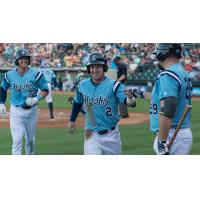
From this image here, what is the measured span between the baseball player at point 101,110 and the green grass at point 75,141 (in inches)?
121

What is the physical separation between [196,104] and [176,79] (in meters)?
14.9

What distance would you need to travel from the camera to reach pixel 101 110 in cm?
693

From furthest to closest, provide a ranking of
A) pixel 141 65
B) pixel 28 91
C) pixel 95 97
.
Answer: pixel 141 65
pixel 28 91
pixel 95 97

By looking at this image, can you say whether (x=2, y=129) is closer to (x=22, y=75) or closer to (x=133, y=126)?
(x=133, y=126)

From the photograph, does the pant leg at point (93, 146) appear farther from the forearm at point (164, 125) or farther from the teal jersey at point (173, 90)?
the forearm at point (164, 125)

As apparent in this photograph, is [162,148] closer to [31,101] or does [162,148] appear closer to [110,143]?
[110,143]

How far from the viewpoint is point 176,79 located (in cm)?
530

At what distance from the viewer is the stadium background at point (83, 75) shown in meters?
11.1

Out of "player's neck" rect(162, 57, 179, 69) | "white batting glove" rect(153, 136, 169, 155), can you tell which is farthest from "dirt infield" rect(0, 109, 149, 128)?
"white batting glove" rect(153, 136, 169, 155)

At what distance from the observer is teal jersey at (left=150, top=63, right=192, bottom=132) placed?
5.24 m

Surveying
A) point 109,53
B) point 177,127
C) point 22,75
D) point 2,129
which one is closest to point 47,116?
point 2,129

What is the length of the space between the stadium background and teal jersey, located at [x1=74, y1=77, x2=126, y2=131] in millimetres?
3251

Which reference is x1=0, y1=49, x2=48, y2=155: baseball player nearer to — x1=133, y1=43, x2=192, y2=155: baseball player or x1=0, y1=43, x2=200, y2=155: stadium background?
x1=0, y1=43, x2=200, y2=155: stadium background

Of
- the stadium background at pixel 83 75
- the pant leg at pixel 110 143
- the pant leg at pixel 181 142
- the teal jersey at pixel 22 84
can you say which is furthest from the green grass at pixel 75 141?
the pant leg at pixel 181 142
